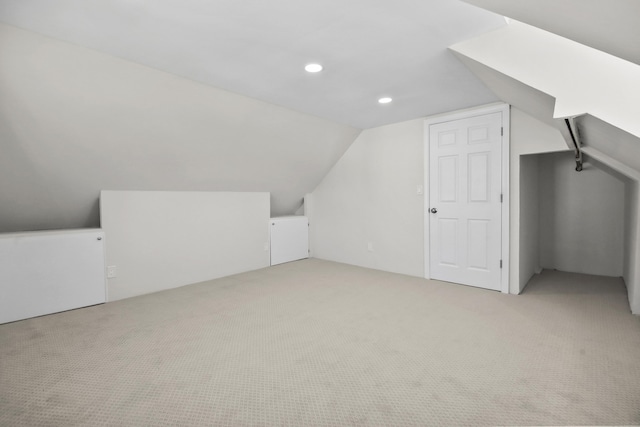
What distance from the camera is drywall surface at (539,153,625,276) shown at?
4156 millimetres

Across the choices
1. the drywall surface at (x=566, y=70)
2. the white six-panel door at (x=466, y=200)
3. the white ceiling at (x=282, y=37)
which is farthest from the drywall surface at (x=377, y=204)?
the drywall surface at (x=566, y=70)

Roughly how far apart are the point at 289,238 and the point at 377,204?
1.64 metres

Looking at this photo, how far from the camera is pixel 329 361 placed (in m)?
2.12

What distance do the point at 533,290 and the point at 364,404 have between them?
301 centimetres

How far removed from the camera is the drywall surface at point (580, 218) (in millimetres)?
4156

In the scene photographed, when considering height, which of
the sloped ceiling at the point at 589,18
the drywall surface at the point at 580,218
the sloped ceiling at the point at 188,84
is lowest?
the drywall surface at the point at 580,218

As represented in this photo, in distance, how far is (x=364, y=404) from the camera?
168 cm

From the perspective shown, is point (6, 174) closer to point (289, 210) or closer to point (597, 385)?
point (289, 210)

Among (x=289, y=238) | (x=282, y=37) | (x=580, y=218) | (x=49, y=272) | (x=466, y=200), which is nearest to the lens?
(x=282, y=37)

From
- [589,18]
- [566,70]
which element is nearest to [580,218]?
[566,70]

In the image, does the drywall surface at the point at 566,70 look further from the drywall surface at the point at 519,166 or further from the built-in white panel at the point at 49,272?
the built-in white panel at the point at 49,272

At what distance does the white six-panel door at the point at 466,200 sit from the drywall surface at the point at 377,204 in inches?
8.6

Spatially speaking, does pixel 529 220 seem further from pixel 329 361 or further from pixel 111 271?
pixel 111 271

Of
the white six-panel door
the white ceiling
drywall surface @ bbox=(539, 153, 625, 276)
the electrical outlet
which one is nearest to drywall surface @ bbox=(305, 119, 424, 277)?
the white six-panel door
